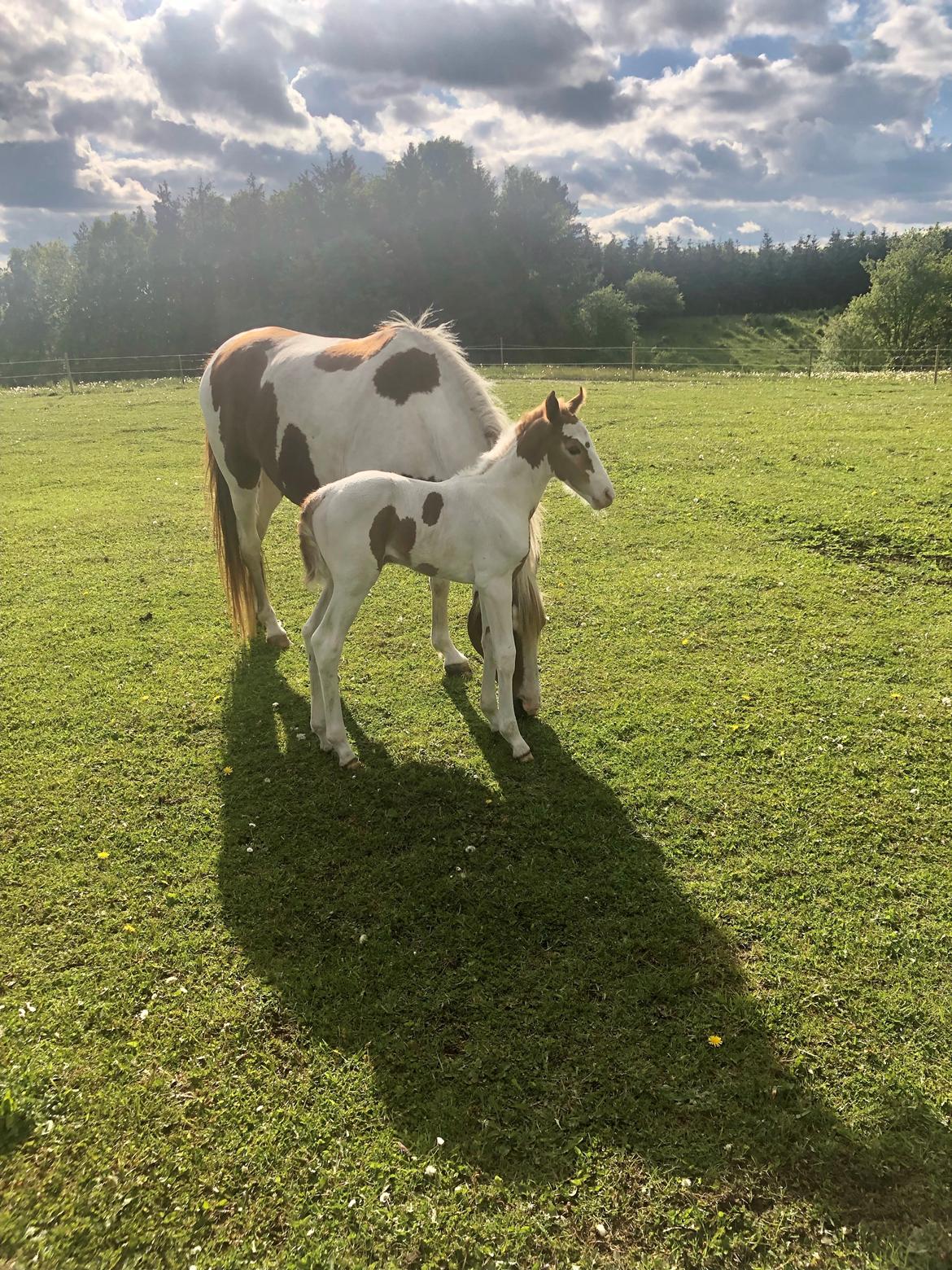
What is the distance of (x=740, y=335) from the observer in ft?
239

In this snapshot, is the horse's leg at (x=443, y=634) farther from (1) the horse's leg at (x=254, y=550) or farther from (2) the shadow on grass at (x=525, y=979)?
(1) the horse's leg at (x=254, y=550)

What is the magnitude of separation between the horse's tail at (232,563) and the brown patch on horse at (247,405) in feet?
0.97

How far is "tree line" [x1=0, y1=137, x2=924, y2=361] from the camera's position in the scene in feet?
160

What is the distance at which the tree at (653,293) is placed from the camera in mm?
71438


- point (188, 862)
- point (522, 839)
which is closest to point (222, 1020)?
point (188, 862)

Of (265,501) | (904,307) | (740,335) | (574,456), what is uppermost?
(740,335)

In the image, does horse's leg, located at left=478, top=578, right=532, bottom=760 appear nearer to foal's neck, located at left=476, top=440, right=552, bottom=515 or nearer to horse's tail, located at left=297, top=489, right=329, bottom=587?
foal's neck, located at left=476, top=440, right=552, bottom=515

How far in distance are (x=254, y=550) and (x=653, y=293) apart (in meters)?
76.1

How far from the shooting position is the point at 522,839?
3.87 meters

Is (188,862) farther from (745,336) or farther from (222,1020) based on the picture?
(745,336)

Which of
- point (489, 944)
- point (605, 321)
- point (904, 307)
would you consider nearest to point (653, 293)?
point (605, 321)

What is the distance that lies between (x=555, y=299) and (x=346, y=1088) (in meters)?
59.0

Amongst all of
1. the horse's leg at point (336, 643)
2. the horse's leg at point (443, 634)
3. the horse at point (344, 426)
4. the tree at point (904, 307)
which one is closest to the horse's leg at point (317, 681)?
the horse's leg at point (336, 643)

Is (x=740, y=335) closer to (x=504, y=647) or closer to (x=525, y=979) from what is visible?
(x=504, y=647)
